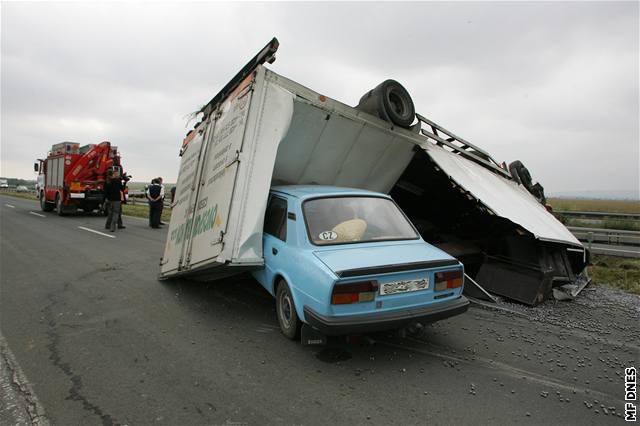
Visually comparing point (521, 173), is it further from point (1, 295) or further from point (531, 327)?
point (1, 295)

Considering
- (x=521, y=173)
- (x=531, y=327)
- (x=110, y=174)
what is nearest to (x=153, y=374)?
(x=531, y=327)

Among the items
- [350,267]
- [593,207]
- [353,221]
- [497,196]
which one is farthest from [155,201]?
[593,207]

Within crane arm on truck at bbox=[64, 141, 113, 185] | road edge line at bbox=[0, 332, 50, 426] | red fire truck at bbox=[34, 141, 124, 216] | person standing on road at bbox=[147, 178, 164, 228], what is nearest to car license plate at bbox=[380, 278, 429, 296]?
road edge line at bbox=[0, 332, 50, 426]

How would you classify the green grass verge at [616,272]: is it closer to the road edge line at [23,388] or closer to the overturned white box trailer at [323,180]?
the overturned white box trailer at [323,180]

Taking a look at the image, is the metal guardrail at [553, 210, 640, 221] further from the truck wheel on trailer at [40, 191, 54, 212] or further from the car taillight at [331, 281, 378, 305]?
the truck wheel on trailer at [40, 191, 54, 212]

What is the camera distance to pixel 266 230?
4.46 m

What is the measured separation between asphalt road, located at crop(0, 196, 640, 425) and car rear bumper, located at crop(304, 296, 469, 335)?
40 centimetres

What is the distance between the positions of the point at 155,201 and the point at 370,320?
11.6 m

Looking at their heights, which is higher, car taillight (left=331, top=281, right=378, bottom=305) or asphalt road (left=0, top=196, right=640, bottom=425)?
car taillight (left=331, top=281, right=378, bottom=305)

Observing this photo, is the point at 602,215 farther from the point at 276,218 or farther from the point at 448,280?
the point at 276,218

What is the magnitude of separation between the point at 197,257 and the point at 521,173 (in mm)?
7245

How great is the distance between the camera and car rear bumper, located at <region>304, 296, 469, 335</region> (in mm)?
3012

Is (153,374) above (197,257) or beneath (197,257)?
beneath

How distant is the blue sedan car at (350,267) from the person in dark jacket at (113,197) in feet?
30.5
